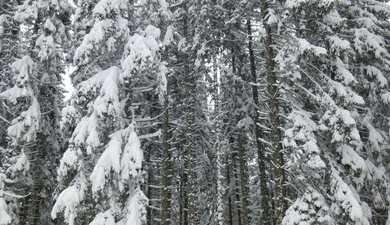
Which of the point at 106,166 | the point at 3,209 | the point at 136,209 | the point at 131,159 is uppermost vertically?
the point at 131,159

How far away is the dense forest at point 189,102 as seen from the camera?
13.8 metres

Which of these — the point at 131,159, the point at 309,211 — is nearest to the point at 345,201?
the point at 309,211

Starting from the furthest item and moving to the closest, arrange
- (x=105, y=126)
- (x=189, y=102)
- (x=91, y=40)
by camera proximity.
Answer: (x=189, y=102) < (x=105, y=126) < (x=91, y=40)

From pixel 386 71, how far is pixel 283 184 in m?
10.3

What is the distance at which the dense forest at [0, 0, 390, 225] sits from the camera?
1379 cm

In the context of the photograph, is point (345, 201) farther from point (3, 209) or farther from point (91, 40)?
point (3, 209)

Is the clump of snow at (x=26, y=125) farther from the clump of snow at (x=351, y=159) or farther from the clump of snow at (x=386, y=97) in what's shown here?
the clump of snow at (x=386, y=97)

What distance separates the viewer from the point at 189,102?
21453mm

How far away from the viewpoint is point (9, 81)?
21.9 metres

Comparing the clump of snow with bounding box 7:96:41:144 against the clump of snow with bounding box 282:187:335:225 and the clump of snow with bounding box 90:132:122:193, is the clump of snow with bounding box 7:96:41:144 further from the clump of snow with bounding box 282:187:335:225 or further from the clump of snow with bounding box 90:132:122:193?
the clump of snow with bounding box 282:187:335:225

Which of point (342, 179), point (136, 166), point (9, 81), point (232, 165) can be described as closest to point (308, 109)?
point (342, 179)

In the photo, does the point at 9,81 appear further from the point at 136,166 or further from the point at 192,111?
the point at 136,166

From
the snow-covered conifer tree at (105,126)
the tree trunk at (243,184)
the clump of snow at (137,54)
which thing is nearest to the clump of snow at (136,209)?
the snow-covered conifer tree at (105,126)

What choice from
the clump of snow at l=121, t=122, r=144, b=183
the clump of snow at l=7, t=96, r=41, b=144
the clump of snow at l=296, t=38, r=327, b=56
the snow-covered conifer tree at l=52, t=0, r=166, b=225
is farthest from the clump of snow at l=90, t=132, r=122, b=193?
the clump of snow at l=296, t=38, r=327, b=56
